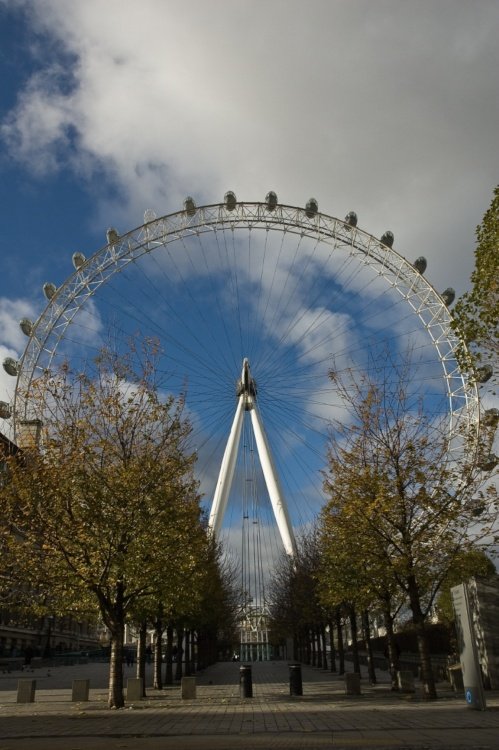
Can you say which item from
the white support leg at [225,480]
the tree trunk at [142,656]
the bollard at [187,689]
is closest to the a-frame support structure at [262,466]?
the white support leg at [225,480]

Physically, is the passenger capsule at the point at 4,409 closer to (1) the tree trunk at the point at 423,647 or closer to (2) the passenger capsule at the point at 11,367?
(2) the passenger capsule at the point at 11,367

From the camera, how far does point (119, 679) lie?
77.6 feet

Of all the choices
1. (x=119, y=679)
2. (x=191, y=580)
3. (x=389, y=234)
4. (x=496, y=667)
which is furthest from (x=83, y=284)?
(x=496, y=667)

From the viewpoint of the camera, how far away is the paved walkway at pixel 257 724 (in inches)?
527

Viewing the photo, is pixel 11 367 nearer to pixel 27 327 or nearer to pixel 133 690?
pixel 27 327

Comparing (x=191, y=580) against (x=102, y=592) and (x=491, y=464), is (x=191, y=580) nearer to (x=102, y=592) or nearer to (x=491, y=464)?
(x=102, y=592)

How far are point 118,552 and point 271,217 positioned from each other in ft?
101

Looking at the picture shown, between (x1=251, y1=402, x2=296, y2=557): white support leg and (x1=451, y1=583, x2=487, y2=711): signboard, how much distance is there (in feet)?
101

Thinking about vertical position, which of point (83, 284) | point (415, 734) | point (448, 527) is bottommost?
point (415, 734)

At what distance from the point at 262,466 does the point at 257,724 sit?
33.7 m

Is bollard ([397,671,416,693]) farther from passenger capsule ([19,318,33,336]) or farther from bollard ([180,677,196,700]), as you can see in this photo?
passenger capsule ([19,318,33,336])

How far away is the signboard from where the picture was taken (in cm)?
1900

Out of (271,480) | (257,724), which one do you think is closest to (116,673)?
(257,724)

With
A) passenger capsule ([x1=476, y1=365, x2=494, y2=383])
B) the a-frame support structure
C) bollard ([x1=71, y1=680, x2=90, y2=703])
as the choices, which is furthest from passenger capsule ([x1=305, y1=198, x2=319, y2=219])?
bollard ([x1=71, y1=680, x2=90, y2=703])
